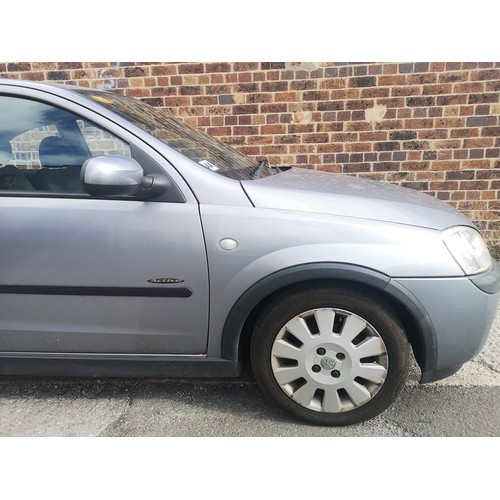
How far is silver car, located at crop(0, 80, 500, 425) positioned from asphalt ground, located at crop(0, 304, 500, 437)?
170mm

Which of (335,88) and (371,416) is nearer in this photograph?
(371,416)

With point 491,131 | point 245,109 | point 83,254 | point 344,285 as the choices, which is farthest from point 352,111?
point 83,254

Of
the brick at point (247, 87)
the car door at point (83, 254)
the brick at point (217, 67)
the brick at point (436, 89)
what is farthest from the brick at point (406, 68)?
the car door at point (83, 254)

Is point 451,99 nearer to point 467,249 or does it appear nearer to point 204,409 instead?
point 467,249

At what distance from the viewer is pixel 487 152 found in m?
4.00

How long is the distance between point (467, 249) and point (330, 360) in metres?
0.86

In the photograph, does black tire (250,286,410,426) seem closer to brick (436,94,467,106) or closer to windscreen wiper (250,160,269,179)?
windscreen wiper (250,160,269,179)

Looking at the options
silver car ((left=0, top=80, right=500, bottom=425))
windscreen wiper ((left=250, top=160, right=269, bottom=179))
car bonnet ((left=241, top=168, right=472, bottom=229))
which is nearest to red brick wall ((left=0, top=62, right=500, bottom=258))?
windscreen wiper ((left=250, top=160, right=269, bottom=179))

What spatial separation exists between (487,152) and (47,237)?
4.17 meters

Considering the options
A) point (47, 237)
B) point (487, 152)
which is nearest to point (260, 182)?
point (47, 237)

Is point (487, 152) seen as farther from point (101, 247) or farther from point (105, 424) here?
point (105, 424)

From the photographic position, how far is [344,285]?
1828 millimetres

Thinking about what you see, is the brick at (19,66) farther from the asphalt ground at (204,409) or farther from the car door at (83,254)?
the asphalt ground at (204,409)

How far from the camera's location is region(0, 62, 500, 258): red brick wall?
3902mm
